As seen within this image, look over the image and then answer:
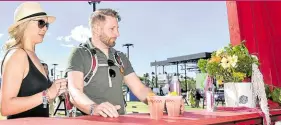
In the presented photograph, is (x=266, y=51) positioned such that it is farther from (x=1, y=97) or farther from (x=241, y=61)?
(x=1, y=97)

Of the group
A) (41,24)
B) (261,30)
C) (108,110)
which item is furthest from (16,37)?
(261,30)

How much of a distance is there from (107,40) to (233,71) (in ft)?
2.98

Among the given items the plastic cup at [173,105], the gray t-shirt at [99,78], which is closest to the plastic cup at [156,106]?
the plastic cup at [173,105]

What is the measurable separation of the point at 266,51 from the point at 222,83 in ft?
3.95

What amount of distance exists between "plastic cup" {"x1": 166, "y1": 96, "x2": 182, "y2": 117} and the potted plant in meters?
0.71

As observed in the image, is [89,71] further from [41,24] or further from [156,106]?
[156,106]

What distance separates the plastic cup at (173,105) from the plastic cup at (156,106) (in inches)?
3.7

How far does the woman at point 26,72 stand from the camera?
1.87 metres

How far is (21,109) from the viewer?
1.89 metres

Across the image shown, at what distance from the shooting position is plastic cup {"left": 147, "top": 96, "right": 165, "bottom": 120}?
69.4 inches

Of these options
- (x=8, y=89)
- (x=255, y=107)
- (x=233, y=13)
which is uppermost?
(x=233, y=13)

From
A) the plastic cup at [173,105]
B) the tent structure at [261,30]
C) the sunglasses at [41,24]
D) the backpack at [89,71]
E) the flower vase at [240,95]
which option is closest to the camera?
the plastic cup at [173,105]

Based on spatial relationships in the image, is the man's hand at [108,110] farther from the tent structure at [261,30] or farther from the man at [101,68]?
the tent structure at [261,30]

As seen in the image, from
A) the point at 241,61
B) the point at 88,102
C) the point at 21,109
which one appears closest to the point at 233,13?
the point at 241,61
